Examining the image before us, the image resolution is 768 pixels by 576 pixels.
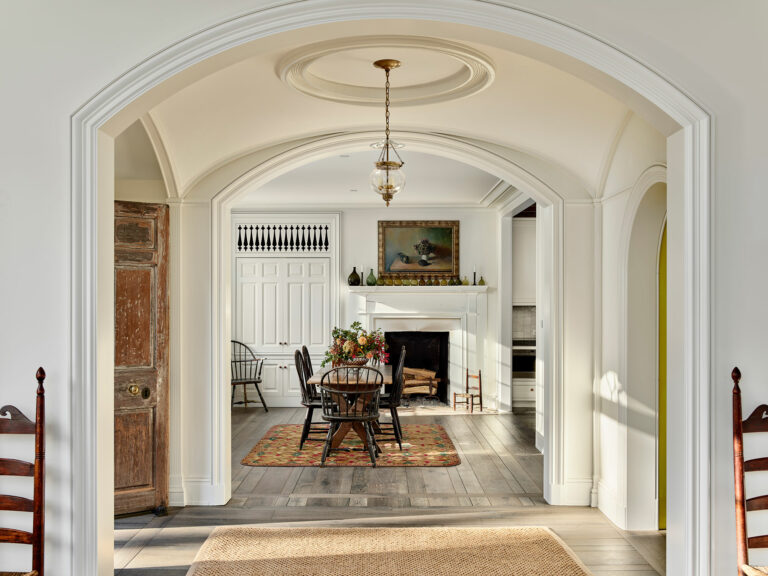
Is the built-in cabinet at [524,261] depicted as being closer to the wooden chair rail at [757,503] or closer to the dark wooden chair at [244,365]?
the dark wooden chair at [244,365]

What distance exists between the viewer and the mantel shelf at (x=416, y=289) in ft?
30.8

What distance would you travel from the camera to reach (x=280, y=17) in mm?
2539

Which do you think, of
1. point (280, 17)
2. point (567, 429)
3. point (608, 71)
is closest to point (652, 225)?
point (567, 429)

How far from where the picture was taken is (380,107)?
4402 millimetres

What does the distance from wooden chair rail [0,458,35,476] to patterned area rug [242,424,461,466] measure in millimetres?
3874

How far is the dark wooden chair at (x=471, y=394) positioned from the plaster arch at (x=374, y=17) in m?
6.47

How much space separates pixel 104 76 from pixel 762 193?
2.58m

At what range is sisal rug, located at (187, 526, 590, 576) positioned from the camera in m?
3.74

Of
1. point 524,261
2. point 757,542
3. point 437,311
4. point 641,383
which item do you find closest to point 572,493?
point 641,383

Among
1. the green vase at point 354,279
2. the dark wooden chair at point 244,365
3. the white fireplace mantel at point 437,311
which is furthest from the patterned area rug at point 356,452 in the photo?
the green vase at point 354,279

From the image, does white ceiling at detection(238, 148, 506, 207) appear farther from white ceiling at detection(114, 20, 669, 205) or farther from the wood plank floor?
the wood plank floor

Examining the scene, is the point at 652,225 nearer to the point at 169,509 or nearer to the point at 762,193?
the point at 762,193

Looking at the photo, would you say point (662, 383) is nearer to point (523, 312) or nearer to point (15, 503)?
point (15, 503)

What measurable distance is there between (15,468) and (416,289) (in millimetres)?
Answer: 7263
